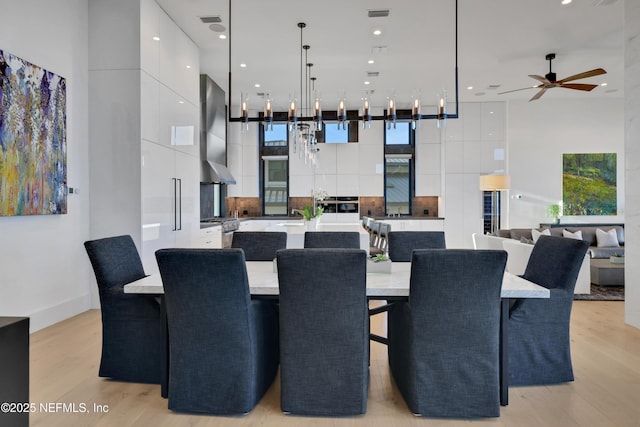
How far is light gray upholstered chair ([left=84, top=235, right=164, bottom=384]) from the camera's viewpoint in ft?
8.34

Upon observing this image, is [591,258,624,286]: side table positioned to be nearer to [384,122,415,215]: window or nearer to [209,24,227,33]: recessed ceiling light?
[384,122,415,215]: window

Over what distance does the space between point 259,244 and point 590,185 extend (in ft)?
25.9

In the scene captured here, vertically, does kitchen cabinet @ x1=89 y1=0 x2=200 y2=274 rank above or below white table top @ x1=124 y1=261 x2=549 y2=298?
above

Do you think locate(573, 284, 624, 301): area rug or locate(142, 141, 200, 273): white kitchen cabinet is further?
locate(573, 284, 624, 301): area rug

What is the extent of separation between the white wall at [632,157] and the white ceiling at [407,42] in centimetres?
54

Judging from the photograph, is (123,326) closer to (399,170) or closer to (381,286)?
(381,286)

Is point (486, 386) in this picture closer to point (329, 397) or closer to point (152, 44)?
point (329, 397)

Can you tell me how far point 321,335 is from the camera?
213 centimetres

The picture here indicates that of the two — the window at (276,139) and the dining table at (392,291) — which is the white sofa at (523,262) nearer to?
the dining table at (392,291)

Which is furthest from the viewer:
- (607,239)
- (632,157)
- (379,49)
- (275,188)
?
(275,188)

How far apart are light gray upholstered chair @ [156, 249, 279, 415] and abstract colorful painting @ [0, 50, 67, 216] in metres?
2.09

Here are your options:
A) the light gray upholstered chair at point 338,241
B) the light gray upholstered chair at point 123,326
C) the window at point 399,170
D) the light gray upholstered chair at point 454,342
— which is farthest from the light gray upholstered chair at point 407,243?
the window at point 399,170

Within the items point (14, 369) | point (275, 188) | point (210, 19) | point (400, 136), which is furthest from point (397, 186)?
point (14, 369)

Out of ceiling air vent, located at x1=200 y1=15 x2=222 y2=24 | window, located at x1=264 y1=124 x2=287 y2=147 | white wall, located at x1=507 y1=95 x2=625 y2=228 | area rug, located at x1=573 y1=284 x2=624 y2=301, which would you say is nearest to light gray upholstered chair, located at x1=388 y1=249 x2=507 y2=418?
area rug, located at x1=573 y1=284 x2=624 y2=301
